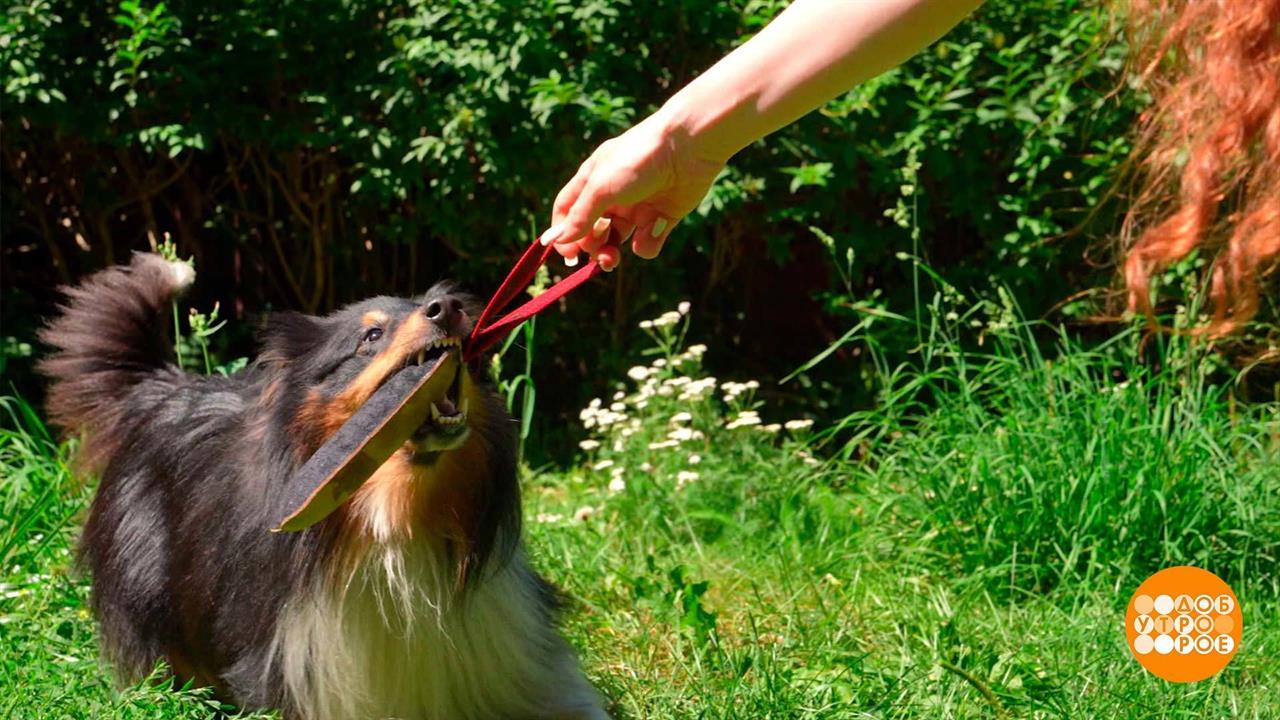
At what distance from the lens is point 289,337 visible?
3.22 meters

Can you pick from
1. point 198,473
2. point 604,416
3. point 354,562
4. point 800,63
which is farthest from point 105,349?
point 800,63

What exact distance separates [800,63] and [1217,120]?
907mm

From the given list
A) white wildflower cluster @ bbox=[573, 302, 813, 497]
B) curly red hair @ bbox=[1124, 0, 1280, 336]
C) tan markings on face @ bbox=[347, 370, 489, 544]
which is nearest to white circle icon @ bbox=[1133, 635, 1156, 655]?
curly red hair @ bbox=[1124, 0, 1280, 336]

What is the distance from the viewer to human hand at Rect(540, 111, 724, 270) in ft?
7.36

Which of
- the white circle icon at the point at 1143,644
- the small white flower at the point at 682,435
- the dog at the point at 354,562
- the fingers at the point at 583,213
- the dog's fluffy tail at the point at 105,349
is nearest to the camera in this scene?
the fingers at the point at 583,213

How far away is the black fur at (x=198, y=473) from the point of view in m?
3.10

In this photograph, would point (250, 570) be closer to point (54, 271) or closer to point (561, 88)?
point (561, 88)

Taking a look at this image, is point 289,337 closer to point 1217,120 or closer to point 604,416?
point 1217,120

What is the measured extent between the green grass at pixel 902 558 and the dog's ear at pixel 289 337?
0.80 meters

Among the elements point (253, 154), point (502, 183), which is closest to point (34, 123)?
point (253, 154)

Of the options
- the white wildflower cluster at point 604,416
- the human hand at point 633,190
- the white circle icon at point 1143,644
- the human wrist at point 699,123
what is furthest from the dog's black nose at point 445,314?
the white wildflower cluster at point 604,416

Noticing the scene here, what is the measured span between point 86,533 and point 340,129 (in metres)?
2.37

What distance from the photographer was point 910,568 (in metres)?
4.12

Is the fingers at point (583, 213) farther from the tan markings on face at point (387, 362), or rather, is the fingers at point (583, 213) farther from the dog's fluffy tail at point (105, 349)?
the dog's fluffy tail at point (105, 349)
